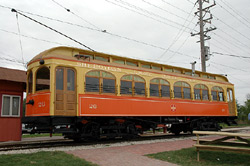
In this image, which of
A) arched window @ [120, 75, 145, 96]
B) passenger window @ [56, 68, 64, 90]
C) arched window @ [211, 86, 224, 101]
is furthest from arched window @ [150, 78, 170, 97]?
passenger window @ [56, 68, 64, 90]

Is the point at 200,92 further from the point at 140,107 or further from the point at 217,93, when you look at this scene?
the point at 140,107

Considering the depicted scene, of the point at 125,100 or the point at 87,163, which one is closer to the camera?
the point at 87,163

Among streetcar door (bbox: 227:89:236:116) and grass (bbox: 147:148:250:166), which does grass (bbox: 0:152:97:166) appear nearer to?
grass (bbox: 147:148:250:166)

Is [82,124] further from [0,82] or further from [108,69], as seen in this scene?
[0,82]

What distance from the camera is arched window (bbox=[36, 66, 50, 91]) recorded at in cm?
968

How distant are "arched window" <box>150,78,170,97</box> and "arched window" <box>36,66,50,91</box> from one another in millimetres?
5191

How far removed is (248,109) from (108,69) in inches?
1773

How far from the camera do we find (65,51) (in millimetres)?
10398

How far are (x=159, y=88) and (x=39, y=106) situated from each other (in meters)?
6.13

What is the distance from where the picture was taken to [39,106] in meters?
9.63

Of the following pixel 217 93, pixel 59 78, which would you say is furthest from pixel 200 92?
pixel 59 78

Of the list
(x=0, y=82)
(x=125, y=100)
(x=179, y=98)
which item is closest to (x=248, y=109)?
(x=179, y=98)

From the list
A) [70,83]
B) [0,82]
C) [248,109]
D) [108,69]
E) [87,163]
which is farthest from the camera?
[248,109]

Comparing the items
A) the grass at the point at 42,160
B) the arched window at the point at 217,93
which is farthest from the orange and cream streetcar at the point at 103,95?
the grass at the point at 42,160
